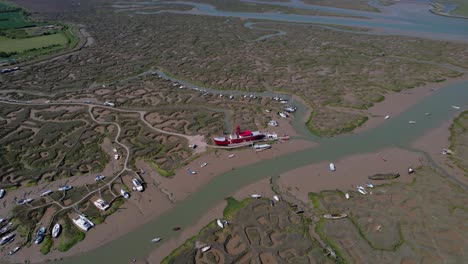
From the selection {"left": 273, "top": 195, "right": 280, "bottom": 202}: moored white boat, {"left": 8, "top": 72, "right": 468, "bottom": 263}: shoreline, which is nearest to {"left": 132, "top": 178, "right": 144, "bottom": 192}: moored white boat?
{"left": 8, "top": 72, "right": 468, "bottom": 263}: shoreline

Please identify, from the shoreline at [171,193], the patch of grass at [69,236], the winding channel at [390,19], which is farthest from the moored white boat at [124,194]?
the winding channel at [390,19]

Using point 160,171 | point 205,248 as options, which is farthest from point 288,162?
point 205,248

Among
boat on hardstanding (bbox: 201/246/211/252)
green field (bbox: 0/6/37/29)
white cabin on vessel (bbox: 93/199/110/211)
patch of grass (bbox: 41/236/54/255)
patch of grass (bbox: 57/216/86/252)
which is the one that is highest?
green field (bbox: 0/6/37/29)

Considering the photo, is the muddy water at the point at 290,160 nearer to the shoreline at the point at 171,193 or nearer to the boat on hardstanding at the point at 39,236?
the shoreline at the point at 171,193

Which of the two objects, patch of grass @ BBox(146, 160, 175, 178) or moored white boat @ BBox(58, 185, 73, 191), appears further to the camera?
patch of grass @ BBox(146, 160, 175, 178)

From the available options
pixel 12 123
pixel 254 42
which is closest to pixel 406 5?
pixel 254 42

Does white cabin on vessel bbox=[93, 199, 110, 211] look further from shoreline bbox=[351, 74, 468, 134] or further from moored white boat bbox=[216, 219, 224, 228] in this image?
shoreline bbox=[351, 74, 468, 134]

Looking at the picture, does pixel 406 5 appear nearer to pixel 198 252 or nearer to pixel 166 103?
pixel 166 103
